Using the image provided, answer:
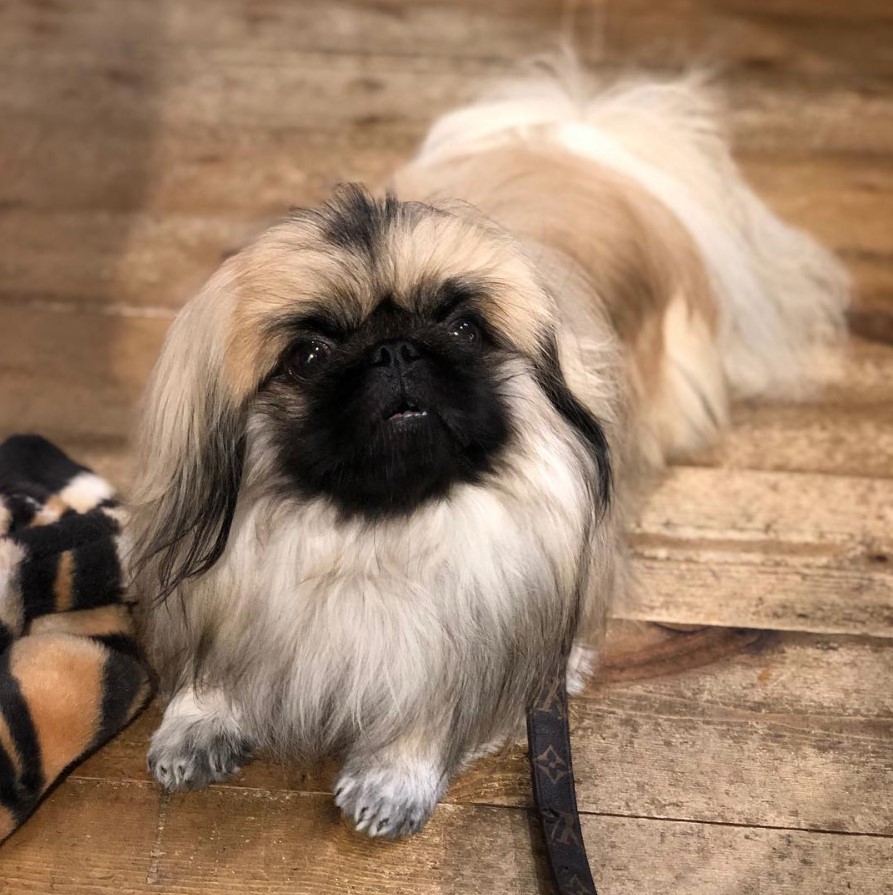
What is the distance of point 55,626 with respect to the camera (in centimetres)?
151

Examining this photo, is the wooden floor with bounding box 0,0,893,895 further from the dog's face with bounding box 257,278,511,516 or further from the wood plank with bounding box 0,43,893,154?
the dog's face with bounding box 257,278,511,516

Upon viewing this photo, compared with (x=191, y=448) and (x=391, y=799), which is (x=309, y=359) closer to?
(x=191, y=448)

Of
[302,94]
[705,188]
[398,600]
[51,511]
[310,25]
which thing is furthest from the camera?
[310,25]

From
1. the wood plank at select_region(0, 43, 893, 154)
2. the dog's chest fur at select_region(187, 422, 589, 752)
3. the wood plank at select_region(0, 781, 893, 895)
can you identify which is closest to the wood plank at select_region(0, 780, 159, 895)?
the wood plank at select_region(0, 781, 893, 895)

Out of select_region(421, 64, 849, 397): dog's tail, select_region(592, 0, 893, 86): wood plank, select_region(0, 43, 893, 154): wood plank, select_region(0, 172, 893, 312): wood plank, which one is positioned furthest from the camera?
select_region(592, 0, 893, 86): wood plank

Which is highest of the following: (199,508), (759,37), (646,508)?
(759,37)

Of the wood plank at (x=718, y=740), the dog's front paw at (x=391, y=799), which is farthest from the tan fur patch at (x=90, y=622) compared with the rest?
the dog's front paw at (x=391, y=799)

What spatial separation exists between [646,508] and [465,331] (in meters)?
0.66

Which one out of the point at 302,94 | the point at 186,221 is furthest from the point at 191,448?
the point at 302,94

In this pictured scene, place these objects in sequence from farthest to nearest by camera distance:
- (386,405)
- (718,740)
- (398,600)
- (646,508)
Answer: (646,508) → (718,740) → (398,600) → (386,405)

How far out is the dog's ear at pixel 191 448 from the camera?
1223 millimetres

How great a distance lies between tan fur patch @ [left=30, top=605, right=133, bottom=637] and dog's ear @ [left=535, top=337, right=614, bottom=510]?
0.64 meters

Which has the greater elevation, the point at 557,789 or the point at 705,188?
the point at 705,188

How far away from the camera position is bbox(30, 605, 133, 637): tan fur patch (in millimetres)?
1512
